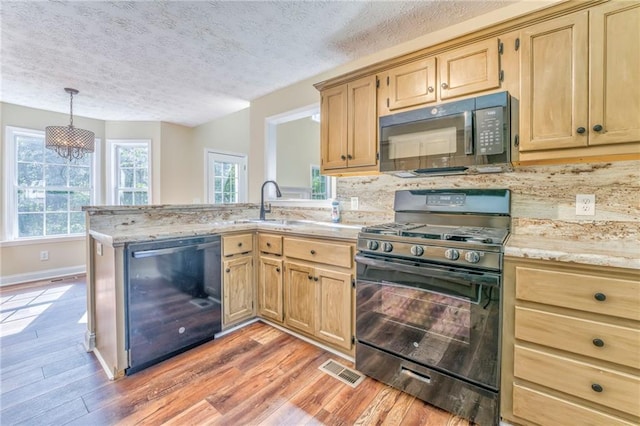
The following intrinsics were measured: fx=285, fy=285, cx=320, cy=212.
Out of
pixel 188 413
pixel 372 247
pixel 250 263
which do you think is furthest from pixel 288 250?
pixel 188 413

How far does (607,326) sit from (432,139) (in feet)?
4.24

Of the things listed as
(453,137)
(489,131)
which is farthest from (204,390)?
(489,131)

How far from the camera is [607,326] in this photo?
1.23 m

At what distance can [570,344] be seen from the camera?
1.30 metres

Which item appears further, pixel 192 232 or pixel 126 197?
pixel 126 197

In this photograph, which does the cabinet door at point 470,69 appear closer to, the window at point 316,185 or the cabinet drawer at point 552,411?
the cabinet drawer at point 552,411

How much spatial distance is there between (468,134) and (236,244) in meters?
1.97

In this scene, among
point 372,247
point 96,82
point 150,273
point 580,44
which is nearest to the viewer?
point 580,44

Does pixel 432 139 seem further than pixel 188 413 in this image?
Yes

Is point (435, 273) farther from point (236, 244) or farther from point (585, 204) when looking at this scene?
point (236, 244)

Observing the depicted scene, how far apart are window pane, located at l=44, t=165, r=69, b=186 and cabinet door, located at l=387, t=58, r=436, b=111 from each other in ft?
17.0

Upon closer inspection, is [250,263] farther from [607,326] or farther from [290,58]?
[607,326]

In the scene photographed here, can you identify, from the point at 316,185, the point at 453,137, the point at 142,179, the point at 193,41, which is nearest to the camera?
the point at 453,137

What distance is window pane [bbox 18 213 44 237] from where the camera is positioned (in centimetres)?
420
